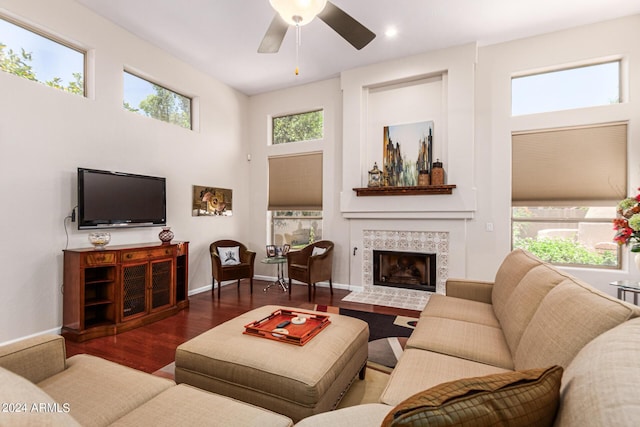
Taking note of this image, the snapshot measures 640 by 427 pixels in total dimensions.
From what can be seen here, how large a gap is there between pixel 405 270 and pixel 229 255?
9.40 ft

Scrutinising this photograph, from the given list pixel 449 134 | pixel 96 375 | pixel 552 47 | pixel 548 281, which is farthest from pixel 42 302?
pixel 552 47

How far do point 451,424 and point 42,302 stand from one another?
13.3 ft

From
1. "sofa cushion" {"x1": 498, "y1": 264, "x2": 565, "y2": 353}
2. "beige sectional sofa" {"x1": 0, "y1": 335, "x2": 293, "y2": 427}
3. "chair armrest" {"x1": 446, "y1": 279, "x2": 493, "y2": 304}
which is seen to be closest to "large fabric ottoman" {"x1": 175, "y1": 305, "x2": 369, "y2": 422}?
"beige sectional sofa" {"x1": 0, "y1": 335, "x2": 293, "y2": 427}

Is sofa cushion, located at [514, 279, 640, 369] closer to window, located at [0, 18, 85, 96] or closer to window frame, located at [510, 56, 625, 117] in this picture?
window frame, located at [510, 56, 625, 117]

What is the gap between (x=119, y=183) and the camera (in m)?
3.73

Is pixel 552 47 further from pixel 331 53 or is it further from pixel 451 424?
pixel 451 424

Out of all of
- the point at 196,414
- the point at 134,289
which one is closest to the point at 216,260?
the point at 134,289

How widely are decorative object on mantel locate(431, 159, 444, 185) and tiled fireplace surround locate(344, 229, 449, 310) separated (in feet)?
2.47

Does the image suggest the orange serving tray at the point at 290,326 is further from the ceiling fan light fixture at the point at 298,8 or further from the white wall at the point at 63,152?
the white wall at the point at 63,152

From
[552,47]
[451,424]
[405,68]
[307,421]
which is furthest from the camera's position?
[405,68]

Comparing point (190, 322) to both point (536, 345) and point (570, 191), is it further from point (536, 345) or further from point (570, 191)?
point (570, 191)

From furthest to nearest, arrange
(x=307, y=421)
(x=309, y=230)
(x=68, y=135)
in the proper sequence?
(x=309, y=230) < (x=68, y=135) < (x=307, y=421)

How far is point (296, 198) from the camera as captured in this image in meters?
5.67

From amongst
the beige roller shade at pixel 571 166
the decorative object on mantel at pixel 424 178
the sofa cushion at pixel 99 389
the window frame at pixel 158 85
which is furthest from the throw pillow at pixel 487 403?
the window frame at pixel 158 85
